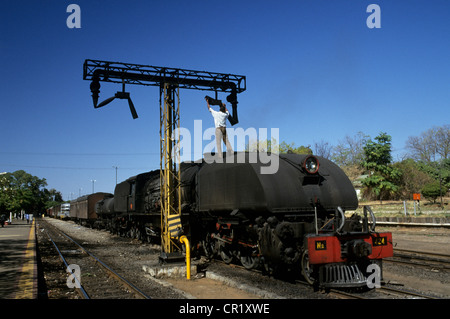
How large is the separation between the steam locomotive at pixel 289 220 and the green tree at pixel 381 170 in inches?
1357

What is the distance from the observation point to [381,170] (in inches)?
1683

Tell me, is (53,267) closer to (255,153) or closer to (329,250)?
(255,153)

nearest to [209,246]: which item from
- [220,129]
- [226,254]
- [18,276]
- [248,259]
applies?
[226,254]

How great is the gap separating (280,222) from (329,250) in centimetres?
130

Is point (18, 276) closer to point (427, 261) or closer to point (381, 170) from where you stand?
point (427, 261)

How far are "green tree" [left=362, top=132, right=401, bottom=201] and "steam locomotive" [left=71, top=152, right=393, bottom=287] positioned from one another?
34.5 meters

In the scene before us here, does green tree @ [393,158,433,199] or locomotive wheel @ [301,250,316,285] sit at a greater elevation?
green tree @ [393,158,433,199]

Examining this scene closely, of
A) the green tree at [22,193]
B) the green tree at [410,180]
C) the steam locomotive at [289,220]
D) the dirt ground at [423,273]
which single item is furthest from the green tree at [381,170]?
the green tree at [22,193]

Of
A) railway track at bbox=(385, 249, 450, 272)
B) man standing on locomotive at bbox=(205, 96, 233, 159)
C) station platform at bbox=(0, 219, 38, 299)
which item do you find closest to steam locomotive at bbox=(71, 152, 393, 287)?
man standing on locomotive at bbox=(205, 96, 233, 159)

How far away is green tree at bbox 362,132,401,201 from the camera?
41594 millimetres

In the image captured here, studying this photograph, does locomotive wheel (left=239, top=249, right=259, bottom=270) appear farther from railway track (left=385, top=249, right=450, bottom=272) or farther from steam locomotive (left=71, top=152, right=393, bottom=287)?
railway track (left=385, top=249, right=450, bottom=272)

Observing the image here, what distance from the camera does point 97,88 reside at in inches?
449

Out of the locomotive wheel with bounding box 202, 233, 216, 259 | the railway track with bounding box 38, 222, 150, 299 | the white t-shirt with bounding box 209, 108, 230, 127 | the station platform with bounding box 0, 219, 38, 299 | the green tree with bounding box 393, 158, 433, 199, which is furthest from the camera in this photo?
the green tree with bounding box 393, 158, 433, 199

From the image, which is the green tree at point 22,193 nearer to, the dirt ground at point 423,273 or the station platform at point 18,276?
the station platform at point 18,276
